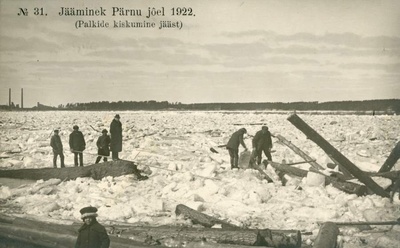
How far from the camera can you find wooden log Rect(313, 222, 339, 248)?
3.10 m

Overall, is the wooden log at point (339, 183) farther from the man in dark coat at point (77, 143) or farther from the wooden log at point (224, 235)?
the man in dark coat at point (77, 143)

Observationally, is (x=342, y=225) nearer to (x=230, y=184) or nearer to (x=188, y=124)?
(x=230, y=184)

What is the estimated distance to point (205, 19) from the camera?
4355 millimetres

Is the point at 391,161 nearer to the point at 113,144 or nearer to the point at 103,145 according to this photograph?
the point at 113,144

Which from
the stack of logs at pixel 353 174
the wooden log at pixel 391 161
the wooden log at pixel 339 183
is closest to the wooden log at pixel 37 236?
the stack of logs at pixel 353 174

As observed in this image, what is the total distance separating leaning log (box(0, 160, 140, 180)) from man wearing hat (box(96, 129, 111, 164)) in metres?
0.24

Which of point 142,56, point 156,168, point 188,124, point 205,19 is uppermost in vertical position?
point 205,19

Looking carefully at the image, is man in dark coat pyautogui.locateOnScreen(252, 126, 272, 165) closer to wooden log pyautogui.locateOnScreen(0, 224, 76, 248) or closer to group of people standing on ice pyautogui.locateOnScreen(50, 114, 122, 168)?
group of people standing on ice pyautogui.locateOnScreen(50, 114, 122, 168)

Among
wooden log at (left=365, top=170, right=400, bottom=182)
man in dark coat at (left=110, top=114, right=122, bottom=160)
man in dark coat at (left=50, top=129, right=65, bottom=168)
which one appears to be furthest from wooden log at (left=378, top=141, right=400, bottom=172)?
man in dark coat at (left=50, top=129, right=65, bottom=168)

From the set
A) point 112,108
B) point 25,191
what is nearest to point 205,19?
point 112,108

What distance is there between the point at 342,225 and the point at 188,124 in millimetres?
2759

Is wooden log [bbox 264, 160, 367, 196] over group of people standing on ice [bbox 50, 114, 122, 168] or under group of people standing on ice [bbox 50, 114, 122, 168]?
under

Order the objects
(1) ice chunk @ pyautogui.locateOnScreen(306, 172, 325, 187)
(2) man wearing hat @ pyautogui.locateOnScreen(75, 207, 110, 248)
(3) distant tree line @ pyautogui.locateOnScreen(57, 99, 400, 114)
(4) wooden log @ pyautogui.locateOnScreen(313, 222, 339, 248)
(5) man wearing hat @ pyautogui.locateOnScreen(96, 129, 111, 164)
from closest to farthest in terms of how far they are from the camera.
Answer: (2) man wearing hat @ pyautogui.locateOnScreen(75, 207, 110, 248)
(4) wooden log @ pyautogui.locateOnScreen(313, 222, 339, 248)
(1) ice chunk @ pyautogui.locateOnScreen(306, 172, 325, 187)
(3) distant tree line @ pyautogui.locateOnScreen(57, 99, 400, 114)
(5) man wearing hat @ pyautogui.locateOnScreen(96, 129, 111, 164)

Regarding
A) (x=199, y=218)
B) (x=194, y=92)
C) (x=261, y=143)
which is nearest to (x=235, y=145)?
(x=261, y=143)
